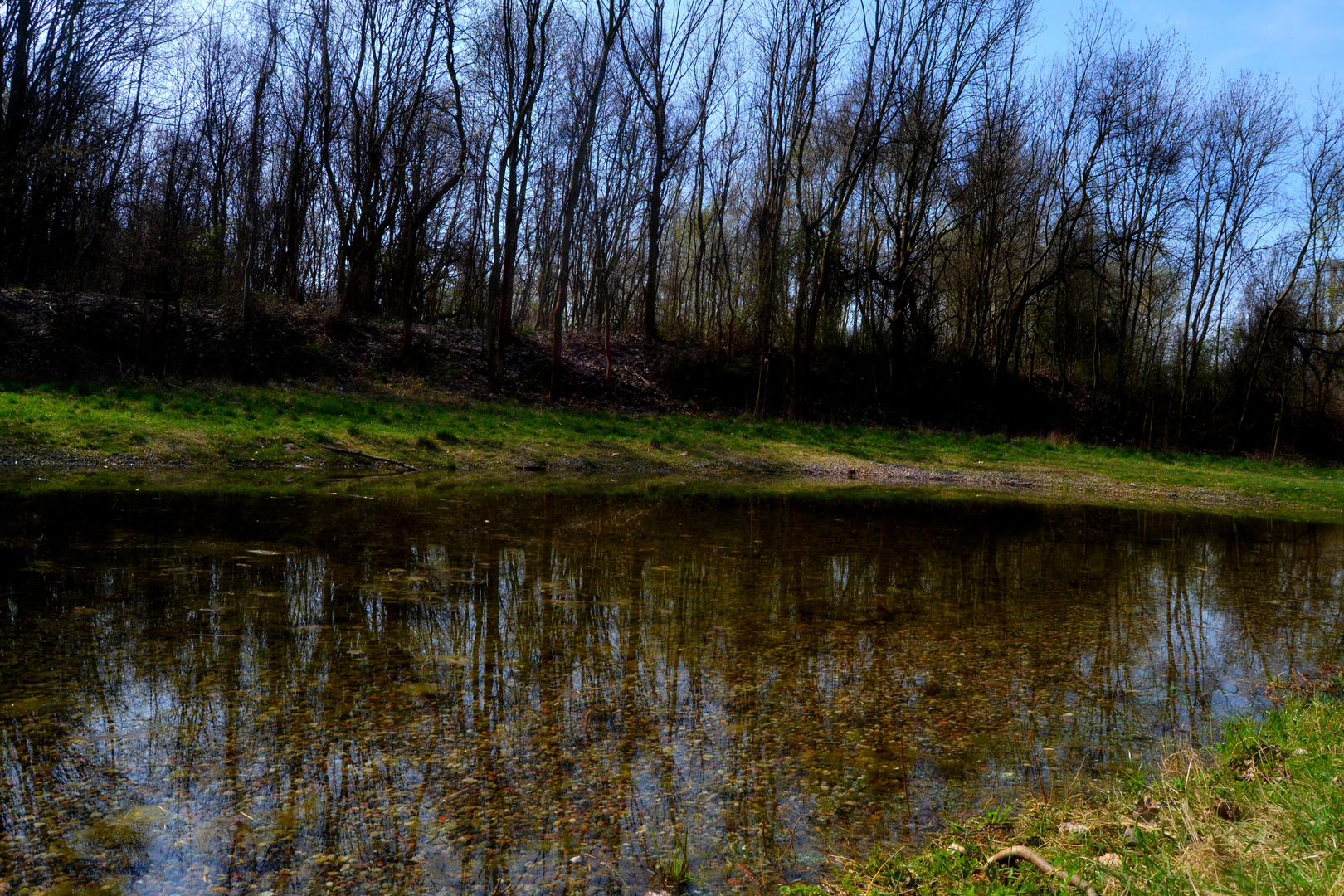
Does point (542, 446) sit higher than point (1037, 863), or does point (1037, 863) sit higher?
point (542, 446)

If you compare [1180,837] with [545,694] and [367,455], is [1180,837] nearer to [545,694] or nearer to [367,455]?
[545,694]

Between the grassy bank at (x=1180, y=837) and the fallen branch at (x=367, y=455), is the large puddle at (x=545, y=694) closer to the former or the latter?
the grassy bank at (x=1180, y=837)

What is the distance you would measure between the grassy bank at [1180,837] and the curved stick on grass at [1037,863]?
0.03m

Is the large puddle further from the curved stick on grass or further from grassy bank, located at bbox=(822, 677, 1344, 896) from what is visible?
the curved stick on grass

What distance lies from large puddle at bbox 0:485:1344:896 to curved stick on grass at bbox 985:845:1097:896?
410 millimetres

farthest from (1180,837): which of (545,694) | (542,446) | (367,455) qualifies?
(542,446)

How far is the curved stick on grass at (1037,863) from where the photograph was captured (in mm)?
2398

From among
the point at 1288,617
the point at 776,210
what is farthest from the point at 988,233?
the point at 1288,617

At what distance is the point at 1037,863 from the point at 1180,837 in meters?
0.52

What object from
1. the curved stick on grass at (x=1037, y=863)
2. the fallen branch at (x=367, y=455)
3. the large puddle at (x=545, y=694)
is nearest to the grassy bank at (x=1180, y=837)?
the curved stick on grass at (x=1037, y=863)

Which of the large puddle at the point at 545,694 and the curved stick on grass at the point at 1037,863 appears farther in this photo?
the large puddle at the point at 545,694

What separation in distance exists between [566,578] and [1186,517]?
40.5ft

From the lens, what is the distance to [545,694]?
4.30 metres

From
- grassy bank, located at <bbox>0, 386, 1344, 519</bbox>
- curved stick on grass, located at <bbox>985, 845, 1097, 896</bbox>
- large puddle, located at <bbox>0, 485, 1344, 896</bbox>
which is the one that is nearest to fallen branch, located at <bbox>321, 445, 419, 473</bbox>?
grassy bank, located at <bbox>0, 386, 1344, 519</bbox>
